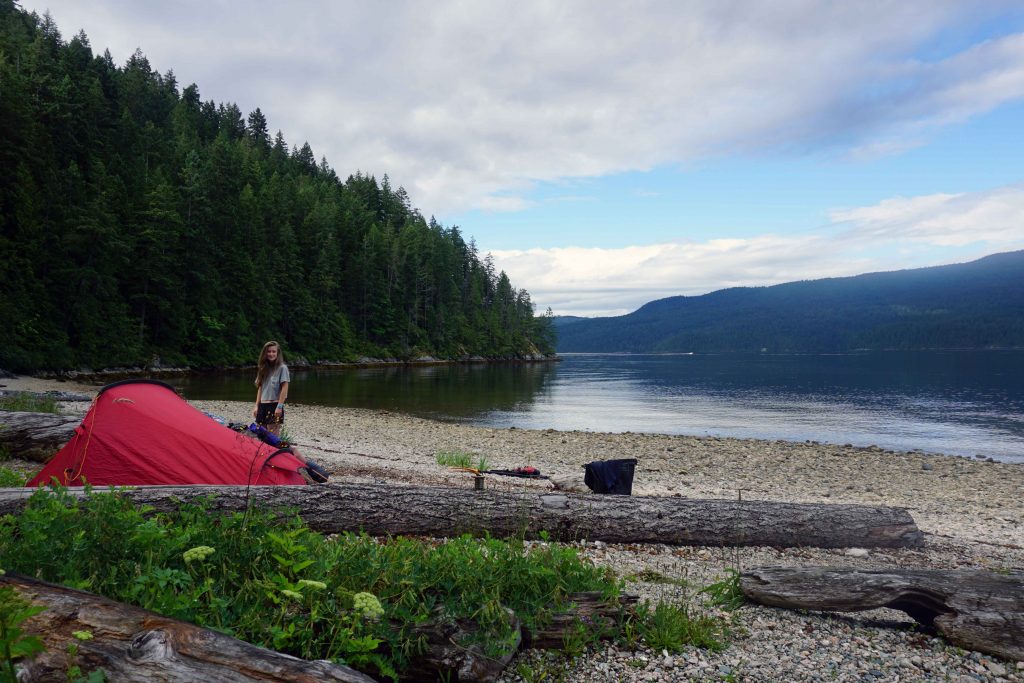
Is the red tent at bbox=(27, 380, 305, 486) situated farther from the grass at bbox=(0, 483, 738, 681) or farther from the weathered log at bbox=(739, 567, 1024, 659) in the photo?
the weathered log at bbox=(739, 567, 1024, 659)

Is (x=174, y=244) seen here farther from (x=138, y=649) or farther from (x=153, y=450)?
(x=138, y=649)

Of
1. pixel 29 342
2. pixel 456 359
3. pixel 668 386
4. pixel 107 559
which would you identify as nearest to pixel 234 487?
pixel 107 559

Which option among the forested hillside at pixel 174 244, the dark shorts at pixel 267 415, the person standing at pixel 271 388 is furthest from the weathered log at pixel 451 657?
the forested hillside at pixel 174 244

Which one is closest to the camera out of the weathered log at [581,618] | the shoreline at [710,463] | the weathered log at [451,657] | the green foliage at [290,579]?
the green foliage at [290,579]

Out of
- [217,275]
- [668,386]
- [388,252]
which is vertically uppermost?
[388,252]

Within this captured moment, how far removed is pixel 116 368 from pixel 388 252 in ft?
168

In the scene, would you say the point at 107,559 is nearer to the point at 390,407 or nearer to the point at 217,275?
the point at 390,407

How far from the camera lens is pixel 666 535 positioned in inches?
287

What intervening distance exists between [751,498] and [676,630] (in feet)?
32.3

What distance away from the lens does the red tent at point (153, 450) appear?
7180mm

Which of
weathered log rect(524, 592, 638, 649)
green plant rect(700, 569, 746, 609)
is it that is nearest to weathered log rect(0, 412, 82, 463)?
weathered log rect(524, 592, 638, 649)

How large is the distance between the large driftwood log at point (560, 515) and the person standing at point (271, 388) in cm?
502

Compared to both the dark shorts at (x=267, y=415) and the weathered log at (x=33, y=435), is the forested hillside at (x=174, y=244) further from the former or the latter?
the dark shorts at (x=267, y=415)

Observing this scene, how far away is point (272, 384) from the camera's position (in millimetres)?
11164
